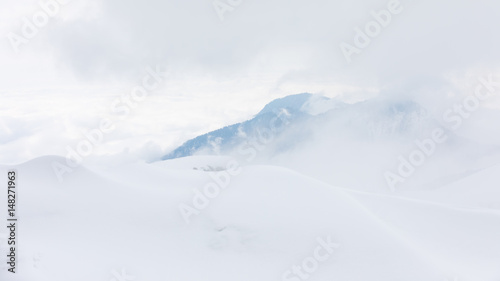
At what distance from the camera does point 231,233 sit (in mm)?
26547

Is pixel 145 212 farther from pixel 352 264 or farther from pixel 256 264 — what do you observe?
pixel 352 264

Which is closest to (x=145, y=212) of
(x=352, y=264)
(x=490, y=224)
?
(x=352, y=264)

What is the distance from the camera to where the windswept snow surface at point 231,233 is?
23.5 meters

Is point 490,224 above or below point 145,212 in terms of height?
below

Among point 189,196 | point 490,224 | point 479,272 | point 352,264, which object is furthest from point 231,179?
point 490,224

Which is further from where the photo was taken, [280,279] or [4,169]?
[4,169]

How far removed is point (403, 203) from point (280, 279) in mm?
18263

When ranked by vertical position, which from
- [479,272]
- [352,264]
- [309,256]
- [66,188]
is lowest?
[479,272]

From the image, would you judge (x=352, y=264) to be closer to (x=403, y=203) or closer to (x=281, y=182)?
(x=281, y=182)

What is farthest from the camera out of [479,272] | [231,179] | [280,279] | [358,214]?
[231,179]

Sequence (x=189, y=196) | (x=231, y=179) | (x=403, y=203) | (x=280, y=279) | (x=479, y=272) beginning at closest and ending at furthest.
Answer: (x=280, y=279), (x=479, y=272), (x=189, y=196), (x=231, y=179), (x=403, y=203)

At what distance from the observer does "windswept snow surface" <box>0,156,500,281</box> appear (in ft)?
76.9

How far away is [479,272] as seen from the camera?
2567 centimetres

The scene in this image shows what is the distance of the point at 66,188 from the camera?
29812 mm
